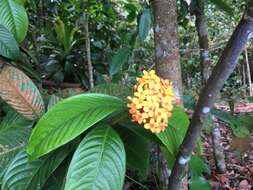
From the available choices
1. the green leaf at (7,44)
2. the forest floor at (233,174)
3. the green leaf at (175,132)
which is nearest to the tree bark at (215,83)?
the green leaf at (175,132)

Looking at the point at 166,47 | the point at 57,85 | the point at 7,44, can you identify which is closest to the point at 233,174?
the point at 57,85

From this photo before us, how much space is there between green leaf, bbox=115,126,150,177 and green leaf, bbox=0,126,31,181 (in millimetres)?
268

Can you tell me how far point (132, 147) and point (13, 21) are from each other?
1.96 feet

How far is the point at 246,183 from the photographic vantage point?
6.77 ft

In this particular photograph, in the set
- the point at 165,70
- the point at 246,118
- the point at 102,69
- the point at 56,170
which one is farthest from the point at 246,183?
the point at 56,170

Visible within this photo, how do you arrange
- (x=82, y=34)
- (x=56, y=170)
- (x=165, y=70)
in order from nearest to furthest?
(x=56, y=170) < (x=165, y=70) < (x=82, y=34)

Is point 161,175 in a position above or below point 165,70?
below

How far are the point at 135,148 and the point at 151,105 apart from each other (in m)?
0.28

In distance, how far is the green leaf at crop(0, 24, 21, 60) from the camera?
1.23 meters

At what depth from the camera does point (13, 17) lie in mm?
1243

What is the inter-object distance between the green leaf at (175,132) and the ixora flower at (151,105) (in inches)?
2.7

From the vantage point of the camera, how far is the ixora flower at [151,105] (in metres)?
0.81

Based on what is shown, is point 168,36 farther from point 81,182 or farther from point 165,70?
point 81,182

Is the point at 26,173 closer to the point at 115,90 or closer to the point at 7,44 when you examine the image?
the point at 115,90
